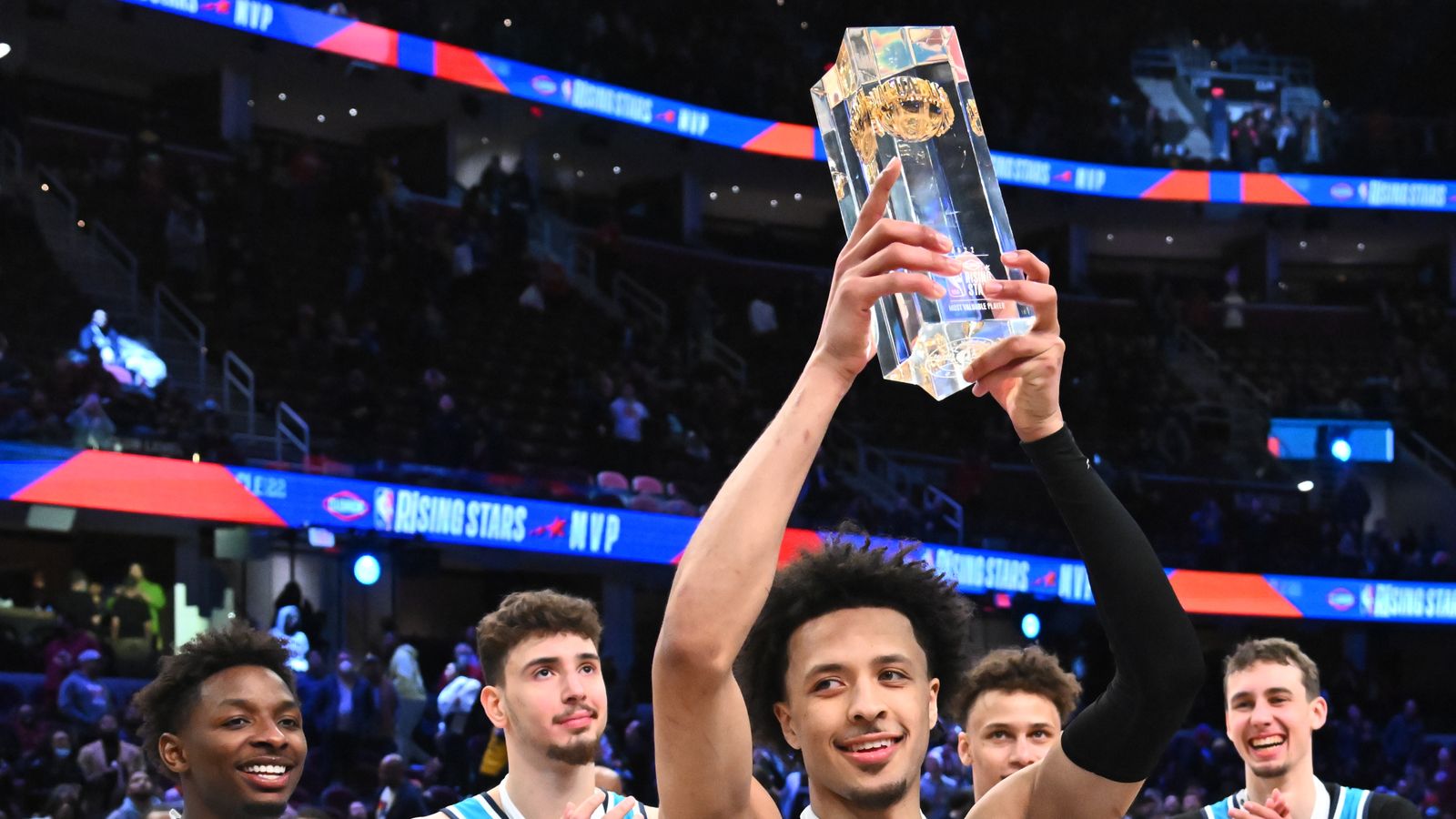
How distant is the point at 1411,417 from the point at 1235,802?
22626 millimetres

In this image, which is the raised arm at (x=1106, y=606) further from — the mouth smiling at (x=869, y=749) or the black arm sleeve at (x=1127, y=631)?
the mouth smiling at (x=869, y=749)

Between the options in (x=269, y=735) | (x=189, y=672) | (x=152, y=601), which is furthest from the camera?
(x=152, y=601)

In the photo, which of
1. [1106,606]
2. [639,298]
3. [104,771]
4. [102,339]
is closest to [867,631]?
[1106,606]

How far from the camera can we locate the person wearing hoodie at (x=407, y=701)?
1271 cm

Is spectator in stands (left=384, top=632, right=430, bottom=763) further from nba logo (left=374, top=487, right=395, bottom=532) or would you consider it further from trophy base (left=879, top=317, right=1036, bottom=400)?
trophy base (left=879, top=317, right=1036, bottom=400)

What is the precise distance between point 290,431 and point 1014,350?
14167 millimetres

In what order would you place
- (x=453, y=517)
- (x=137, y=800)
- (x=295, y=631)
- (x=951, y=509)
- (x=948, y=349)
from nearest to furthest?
(x=948, y=349), (x=137, y=800), (x=295, y=631), (x=453, y=517), (x=951, y=509)

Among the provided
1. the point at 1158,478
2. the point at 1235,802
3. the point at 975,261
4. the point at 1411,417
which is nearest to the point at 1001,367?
the point at 975,261

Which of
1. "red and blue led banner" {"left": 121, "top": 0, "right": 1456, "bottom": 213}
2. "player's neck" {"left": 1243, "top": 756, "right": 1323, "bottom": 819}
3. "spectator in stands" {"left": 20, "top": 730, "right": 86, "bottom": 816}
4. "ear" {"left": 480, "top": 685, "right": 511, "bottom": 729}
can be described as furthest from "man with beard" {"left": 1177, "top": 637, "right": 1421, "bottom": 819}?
"red and blue led banner" {"left": 121, "top": 0, "right": 1456, "bottom": 213}

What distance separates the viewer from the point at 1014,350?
2.59 meters

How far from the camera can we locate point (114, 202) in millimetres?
18625

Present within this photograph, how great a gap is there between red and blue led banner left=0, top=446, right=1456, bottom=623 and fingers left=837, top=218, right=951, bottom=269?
8413 mm

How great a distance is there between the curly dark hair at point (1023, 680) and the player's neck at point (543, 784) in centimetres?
106

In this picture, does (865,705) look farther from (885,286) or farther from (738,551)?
(885,286)
